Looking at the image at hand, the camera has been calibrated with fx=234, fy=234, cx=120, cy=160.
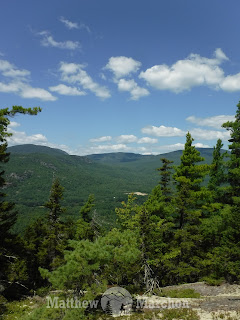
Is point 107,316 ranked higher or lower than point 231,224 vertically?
lower

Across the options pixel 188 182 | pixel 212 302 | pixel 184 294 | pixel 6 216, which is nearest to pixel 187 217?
pixel 188 182

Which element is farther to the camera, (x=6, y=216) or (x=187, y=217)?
(x=187, y=217)

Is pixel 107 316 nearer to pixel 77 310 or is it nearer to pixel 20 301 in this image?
pixel 77 310

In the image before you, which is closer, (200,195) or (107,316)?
(107,316)

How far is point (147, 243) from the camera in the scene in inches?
801

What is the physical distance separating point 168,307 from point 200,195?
1057cm

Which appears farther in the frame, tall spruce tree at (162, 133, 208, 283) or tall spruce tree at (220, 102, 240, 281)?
tall spruce tree at (162, 133, 208, 283)

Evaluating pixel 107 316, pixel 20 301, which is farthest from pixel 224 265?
pixel 20 301

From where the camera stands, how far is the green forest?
41.5 feet

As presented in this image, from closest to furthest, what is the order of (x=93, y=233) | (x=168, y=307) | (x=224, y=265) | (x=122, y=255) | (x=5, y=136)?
(x=5, y=136) → (x=122, y=255) → (x=168, y=307) → (x=224, y=265) → (x=93, y=233)

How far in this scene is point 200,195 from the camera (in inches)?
877

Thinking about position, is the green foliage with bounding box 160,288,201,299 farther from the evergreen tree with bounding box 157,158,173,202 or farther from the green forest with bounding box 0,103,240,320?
the evergreen tree with bounding box 157,158,173,202

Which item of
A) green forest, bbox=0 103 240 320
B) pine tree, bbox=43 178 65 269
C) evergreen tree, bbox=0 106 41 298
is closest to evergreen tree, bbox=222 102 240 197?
green forest, bbox=0 103 240 320

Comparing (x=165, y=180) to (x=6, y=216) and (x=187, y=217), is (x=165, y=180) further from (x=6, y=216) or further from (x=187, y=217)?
(x=6, y=216)
